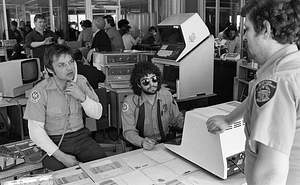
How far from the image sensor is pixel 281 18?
2.82 ft

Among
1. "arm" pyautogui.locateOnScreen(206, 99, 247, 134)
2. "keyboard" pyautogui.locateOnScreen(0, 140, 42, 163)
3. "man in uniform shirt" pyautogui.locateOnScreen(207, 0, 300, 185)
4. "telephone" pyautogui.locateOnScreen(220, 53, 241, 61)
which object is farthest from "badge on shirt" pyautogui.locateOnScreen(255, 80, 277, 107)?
"telephone" pyautogui.locateOnScreen(220, 53, 241, 61)

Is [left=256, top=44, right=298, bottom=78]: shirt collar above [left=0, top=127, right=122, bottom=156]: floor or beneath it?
above

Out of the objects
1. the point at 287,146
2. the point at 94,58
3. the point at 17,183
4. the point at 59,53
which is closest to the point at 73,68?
the point at 59,53

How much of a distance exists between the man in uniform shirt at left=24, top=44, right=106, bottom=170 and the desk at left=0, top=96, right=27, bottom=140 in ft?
4.30

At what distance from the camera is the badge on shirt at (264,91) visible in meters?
0.84

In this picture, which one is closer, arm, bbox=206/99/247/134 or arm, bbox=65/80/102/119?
arm, bbox=206/99/247/134

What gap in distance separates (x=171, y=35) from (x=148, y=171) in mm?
2223

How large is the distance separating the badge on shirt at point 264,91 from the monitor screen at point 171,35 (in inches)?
101

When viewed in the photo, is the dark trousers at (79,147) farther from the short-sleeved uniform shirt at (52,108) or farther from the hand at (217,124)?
the hand at (217,124)

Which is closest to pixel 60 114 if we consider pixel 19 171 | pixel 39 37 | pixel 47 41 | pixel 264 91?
pixel 19 171

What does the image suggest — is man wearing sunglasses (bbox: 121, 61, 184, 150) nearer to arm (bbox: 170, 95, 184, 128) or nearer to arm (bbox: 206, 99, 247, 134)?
arm (bbox: 170, 95, 184, 128)

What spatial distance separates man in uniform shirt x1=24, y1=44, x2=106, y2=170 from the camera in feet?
6.63

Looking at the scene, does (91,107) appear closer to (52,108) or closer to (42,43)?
(52,108)

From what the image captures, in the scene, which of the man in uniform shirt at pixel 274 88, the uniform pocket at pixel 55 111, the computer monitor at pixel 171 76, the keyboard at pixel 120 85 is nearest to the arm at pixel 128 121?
the uniform pocket at pixel 55 111
